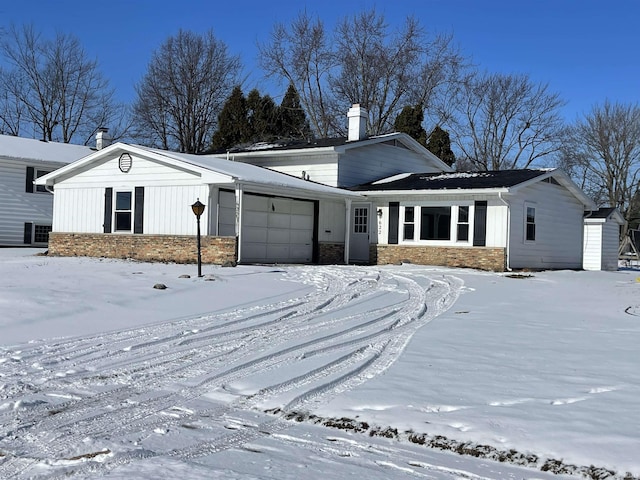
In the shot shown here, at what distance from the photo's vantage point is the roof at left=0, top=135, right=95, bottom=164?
28.7 metres

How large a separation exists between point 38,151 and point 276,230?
1479 centimetres

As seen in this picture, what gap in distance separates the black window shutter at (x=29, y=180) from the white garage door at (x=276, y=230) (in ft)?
42.6

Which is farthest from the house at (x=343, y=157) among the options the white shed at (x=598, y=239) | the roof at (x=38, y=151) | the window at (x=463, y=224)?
the roof at (x=38, y=151)

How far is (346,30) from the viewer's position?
42500mm

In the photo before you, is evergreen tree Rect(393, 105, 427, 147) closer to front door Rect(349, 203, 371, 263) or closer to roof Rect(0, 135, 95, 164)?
front door Rect(349, 203, 371, 263)

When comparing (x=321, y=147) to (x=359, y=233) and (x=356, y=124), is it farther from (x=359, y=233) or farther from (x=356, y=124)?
(x=359, y=233)

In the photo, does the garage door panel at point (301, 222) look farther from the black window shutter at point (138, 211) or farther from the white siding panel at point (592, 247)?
the white siding panel at point (592, 247)

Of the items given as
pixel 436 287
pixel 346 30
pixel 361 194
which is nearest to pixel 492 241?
pixel 361 194

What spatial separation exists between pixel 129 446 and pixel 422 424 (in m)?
2.08

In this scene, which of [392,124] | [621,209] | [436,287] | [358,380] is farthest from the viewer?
[621,209]

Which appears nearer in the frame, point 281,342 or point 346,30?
point 281,342

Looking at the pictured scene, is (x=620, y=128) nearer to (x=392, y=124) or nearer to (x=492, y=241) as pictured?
(x=392, y=124)

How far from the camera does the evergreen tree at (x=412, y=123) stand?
38969 mm

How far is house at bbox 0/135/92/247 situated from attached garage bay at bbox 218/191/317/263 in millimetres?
12580
